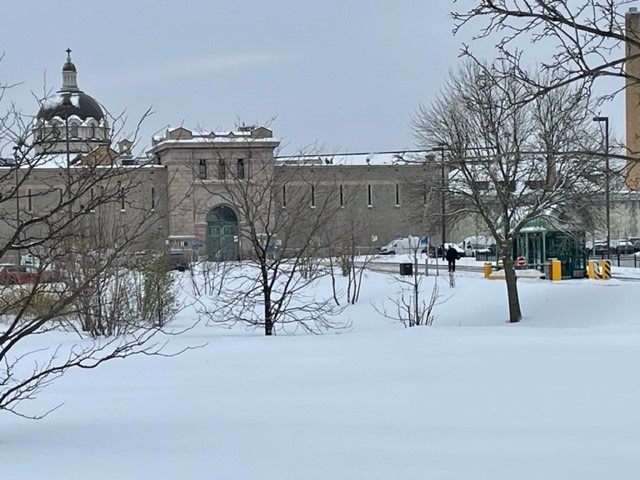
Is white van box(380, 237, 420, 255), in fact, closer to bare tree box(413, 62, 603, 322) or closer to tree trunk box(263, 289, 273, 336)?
bare tree box(413, 62, 603, 322)

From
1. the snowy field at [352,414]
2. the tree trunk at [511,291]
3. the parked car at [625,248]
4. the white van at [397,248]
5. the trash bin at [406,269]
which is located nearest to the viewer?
the snowy field at [352,414]

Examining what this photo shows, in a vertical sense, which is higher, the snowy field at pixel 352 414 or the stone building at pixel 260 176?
the stone building at pixel 260 176

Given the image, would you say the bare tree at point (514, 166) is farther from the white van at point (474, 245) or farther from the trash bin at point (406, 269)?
the white van at point (474, 245)

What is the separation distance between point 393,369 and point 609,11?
547 cm

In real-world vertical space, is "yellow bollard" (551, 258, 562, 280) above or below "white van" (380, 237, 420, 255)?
below

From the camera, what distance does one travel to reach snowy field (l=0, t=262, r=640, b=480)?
670cm

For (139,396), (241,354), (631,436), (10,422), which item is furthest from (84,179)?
(241,354)

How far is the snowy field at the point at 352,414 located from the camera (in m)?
6.70

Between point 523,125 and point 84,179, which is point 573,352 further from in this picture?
point 523,125

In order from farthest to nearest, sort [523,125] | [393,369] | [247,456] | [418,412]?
[523,125], [393,369], [418,412], [247,456]

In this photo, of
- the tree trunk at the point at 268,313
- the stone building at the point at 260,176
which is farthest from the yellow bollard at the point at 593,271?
the tree trunk at the point at 268,313

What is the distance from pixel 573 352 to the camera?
12688 millimetres

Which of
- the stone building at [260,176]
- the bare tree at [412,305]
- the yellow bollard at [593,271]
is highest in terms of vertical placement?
the stone building at [260,176]

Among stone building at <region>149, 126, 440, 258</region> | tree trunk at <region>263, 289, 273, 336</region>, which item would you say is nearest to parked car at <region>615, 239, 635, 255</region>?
stone building at <region>149, 126, 440, 258</region>
